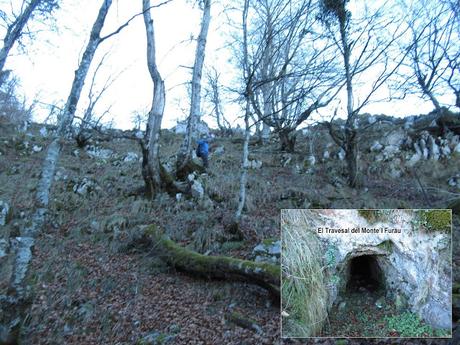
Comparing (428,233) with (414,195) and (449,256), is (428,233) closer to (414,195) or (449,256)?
(449,256)

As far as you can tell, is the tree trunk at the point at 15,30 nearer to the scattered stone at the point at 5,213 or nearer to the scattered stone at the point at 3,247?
the scattered stone at the point at 5,213

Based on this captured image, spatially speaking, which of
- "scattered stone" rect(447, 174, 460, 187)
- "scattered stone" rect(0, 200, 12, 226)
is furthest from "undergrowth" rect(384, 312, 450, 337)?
"scattered stone" rect(447, 174, 460, 187)

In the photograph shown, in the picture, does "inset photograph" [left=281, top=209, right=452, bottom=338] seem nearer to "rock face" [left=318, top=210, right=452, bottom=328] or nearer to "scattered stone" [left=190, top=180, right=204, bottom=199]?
"rock face" [left=318, top=210, right=452, bottom=328]

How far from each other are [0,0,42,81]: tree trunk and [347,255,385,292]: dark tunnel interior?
1085 centimetres

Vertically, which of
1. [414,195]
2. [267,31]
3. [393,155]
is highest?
[267,31]

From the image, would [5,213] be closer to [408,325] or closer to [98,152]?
[98,152]

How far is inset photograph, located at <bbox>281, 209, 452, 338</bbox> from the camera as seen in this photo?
294 centimetres

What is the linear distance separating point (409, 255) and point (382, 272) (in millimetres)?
311

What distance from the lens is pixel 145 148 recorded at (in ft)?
29.7

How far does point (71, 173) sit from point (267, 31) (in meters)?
8.18

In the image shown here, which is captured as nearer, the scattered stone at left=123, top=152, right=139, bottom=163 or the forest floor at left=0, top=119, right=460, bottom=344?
the forest floor at left=0, top=119, right=460, bottom=344

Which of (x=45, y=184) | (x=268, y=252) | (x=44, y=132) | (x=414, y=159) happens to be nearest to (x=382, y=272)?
(x=268, y=252)

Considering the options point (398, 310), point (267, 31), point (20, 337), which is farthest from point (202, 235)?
point (398, 310)

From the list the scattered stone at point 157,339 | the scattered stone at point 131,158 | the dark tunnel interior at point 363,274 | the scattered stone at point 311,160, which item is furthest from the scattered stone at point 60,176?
the dark tunnel interior at point 363,274
